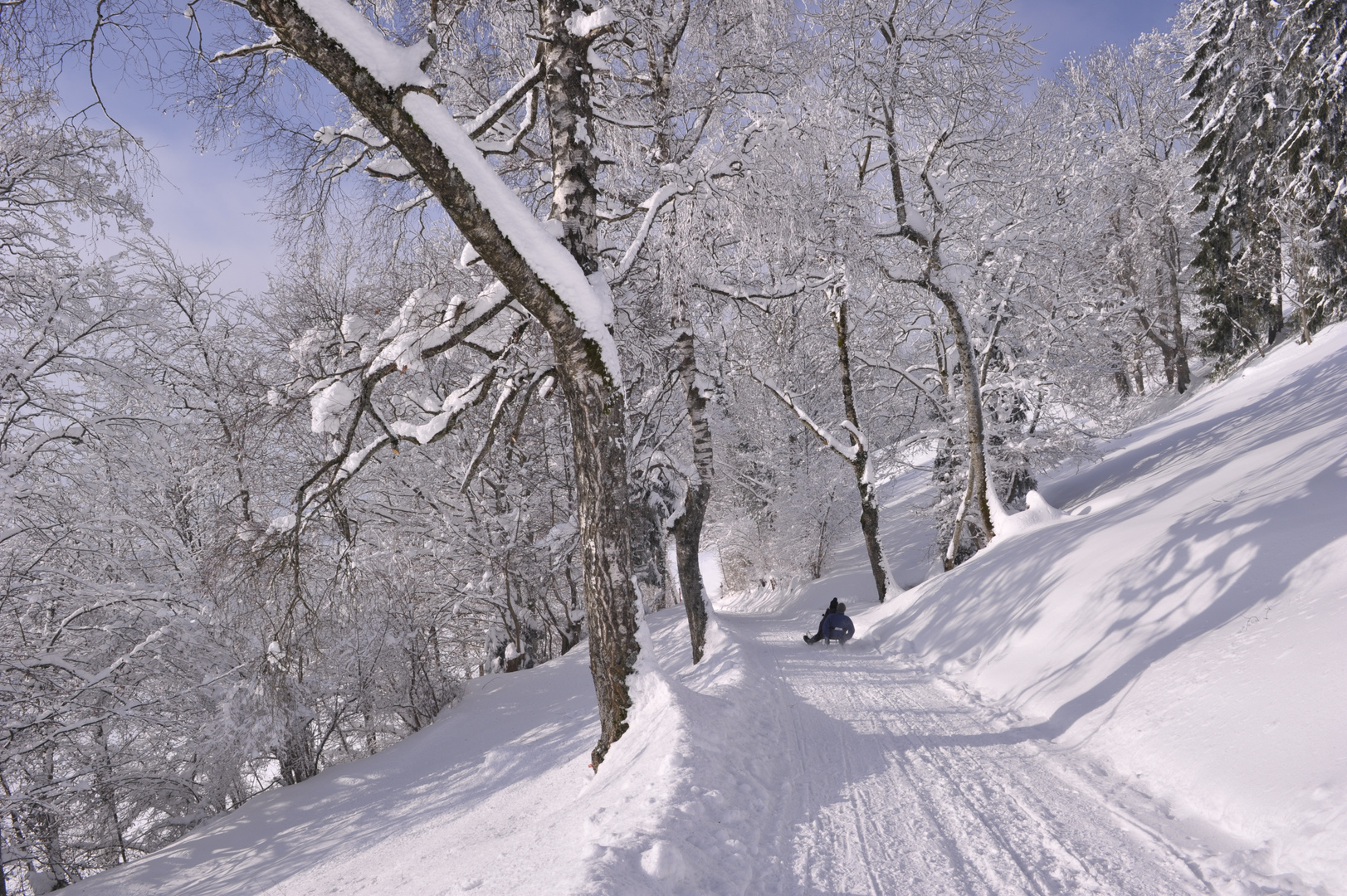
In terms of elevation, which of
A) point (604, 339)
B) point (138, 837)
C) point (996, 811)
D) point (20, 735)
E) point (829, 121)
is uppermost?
point (829, 121)

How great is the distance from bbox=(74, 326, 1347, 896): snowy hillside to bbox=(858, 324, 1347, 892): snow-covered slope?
22 millimetres

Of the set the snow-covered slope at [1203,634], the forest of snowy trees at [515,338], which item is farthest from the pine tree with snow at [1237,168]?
the snow-covered slope at [1203,634]

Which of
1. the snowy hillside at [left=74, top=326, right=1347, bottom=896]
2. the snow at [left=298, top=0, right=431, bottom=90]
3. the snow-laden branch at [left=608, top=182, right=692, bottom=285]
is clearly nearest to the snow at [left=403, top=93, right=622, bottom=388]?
the snow at [left=298, top=0, right=431, bottom=90]

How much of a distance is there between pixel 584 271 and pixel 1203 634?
5.38 m

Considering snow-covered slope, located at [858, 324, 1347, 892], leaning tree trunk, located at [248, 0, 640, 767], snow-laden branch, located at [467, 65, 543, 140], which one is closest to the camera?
snow-covered slope, located at [858, 324, 1347, 892]

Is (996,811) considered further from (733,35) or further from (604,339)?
(733,35)

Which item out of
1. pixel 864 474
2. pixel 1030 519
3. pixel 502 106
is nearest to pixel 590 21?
pixel 502 106

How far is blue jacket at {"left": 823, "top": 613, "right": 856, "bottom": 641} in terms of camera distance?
11.4m

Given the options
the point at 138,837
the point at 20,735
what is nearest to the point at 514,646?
the point at 138,837

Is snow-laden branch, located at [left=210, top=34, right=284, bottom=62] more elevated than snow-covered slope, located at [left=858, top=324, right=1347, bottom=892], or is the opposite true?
snow-laden branch, located at [left=210, top=34, right=284, bottom=62]

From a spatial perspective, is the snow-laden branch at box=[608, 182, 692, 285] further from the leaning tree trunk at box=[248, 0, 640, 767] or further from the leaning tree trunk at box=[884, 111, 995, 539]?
the leaning tree trunk at box=[884, 111, 995, 539]

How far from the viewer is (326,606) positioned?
1053cm

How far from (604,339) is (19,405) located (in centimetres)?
848

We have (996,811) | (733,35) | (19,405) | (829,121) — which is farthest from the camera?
(19,405)
